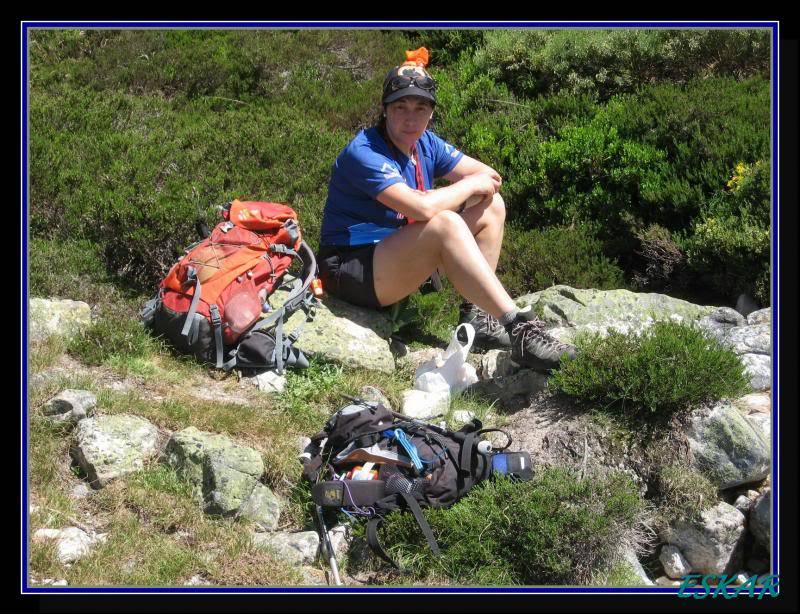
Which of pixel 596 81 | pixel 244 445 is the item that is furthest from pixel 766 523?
pixel 596 81

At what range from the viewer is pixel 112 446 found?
457 cm

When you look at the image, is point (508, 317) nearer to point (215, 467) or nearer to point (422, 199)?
point (422, 199)

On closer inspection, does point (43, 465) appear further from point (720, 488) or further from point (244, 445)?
point (720, 488)

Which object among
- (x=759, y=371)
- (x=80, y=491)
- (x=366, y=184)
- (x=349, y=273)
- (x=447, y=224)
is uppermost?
(x=366, y=184)

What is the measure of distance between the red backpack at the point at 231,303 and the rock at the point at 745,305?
327 centimetres

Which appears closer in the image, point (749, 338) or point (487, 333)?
point (749, 338)

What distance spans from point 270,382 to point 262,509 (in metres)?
1.25

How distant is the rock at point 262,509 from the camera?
443cm

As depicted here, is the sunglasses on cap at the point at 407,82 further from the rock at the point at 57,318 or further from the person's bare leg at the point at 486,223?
the rock at the point at 57,318

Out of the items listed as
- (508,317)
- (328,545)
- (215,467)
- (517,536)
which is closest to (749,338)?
(508,317)

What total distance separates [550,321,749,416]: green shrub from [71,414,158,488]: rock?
2325 mm

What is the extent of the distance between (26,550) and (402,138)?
3.41 metres

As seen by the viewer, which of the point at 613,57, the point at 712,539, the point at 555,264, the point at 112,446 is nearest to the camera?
the point at 112,446

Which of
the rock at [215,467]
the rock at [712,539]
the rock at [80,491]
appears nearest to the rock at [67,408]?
the rock at [80,491]
